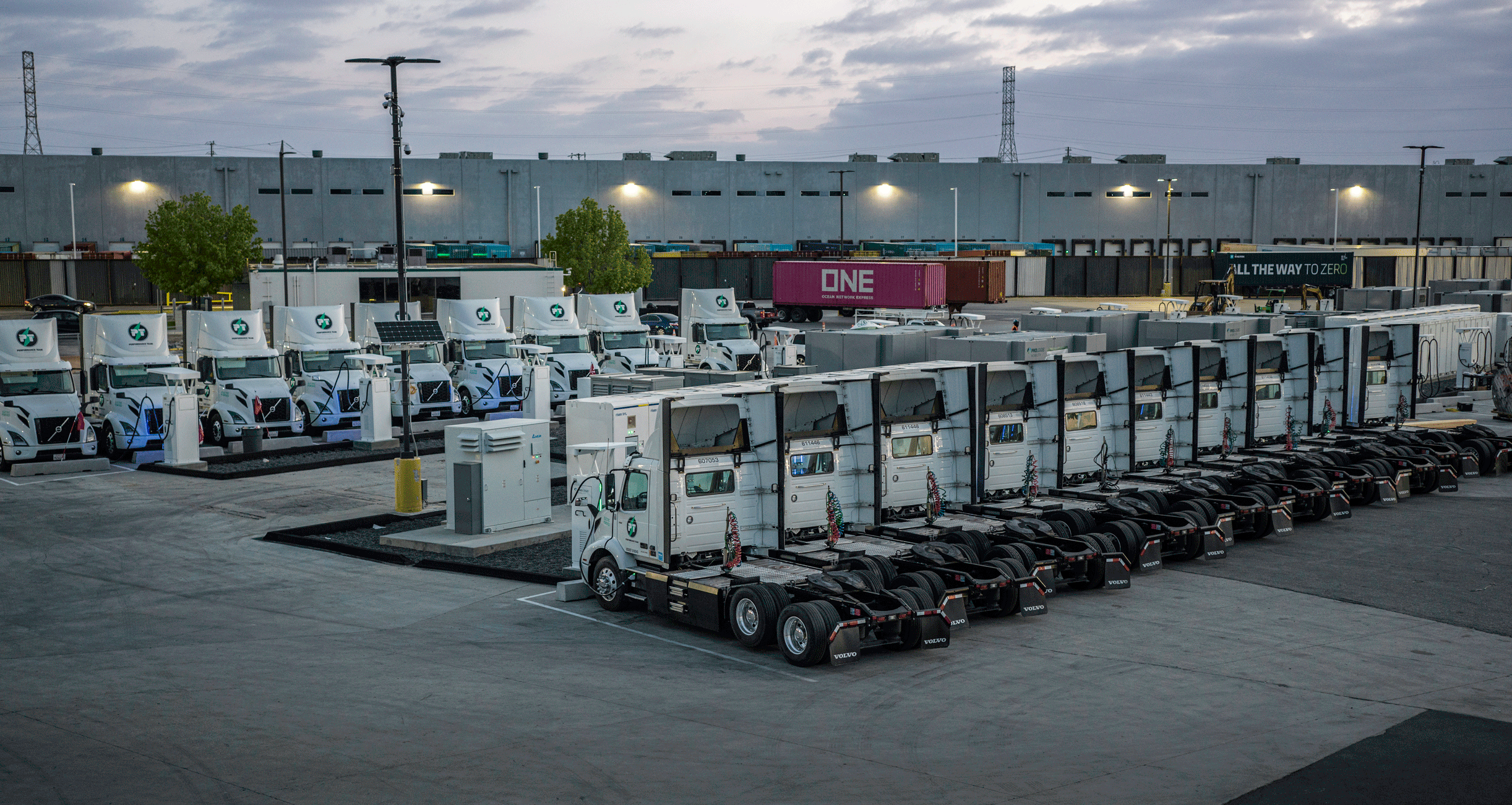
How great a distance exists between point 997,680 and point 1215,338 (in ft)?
50.1

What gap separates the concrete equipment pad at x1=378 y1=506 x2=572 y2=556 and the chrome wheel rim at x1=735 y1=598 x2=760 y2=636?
264 inches

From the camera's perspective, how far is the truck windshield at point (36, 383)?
28703 millimetres

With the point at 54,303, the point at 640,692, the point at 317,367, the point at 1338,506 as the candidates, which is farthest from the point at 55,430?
the point at 54,303

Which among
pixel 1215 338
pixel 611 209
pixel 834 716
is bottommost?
pixel 834 716

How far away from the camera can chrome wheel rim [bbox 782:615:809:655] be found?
15164 mm

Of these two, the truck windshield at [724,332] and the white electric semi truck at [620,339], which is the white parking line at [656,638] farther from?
the truck windshield at [724,332]

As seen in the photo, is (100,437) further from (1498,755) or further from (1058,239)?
(1058,239)

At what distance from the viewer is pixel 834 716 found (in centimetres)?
1345

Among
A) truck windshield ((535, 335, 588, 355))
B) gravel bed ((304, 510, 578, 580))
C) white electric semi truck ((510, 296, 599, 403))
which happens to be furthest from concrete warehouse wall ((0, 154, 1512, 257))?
gravel bed ((304, 510, 578, 580))

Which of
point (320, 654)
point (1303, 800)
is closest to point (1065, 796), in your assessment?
point (1303, 800)

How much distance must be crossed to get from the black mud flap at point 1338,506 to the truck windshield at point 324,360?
23.7 m

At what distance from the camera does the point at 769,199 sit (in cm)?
9888

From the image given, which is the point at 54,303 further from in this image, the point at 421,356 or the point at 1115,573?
the point at 1115,573

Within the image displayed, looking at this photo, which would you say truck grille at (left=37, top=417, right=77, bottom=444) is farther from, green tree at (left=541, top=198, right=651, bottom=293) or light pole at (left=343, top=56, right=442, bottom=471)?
green tree at (left=541, top=198, right=651, bottom=293)
